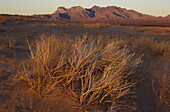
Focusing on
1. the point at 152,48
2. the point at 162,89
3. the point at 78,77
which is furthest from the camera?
the point at 152,48

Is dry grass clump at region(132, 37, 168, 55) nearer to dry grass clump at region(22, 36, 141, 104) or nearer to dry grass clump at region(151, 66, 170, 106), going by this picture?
dry grass clump at region(151, 66, 170, 106)

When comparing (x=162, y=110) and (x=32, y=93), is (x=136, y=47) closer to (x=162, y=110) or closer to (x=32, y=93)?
(x=162, y=110)

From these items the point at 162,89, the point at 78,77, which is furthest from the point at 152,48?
the point at 78,77

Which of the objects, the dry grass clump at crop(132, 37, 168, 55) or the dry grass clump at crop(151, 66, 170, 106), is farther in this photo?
the dry grass clump at crop(132, 37, 168, 55)

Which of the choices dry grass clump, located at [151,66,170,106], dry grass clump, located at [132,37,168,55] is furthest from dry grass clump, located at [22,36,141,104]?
dry grass clump, located at [132,37,168,55]

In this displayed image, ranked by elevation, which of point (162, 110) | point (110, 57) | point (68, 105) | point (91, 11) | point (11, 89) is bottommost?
point (162, 110)

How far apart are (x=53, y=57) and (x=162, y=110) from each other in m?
1.84

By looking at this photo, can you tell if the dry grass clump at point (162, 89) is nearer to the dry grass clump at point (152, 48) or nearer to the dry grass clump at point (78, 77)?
the dry grass clump at point (78, 77)

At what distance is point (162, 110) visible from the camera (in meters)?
1.69

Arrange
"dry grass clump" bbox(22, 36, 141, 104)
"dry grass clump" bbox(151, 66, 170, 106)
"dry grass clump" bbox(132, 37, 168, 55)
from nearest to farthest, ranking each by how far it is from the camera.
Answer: "dry grass clump" bbox(22, 36, 141, 104) → "dry grass clump" bbox(151, 66, 170, 106) → "dry grass clump" bbox(132, 37, 168, 55)

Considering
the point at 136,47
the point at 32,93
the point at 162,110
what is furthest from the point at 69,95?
the point at 136,47

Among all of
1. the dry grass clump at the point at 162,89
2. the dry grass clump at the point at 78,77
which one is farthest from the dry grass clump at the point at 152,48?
the dry grass clump at the point at 78,77

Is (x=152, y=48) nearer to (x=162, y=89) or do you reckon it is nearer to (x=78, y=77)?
(x=162, y=89)

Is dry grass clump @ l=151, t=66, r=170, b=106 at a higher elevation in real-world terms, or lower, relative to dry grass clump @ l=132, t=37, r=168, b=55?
lower
